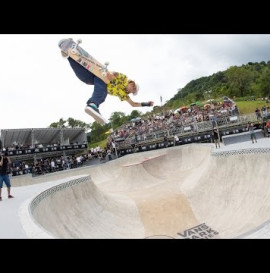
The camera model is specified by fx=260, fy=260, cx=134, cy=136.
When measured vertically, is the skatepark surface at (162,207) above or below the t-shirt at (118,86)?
below

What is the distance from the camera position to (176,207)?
38.3ft

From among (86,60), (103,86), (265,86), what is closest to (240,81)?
(265,86)

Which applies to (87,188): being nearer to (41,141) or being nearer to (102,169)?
(102,169)

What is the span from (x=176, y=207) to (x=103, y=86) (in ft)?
27.6

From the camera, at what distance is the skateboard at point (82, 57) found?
1465 centimetres

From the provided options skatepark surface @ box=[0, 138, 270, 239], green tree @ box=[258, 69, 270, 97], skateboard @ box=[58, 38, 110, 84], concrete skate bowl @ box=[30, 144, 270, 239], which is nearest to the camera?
skatepark surface @ box=[0, 138, 270, 239]

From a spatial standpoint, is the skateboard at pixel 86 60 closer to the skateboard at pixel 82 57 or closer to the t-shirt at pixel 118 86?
the skateboard at pixel 82 57

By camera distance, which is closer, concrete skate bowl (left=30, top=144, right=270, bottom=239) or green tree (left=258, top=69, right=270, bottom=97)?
concrete skate bowl (left=30, top=144, right=270, bottom=239)

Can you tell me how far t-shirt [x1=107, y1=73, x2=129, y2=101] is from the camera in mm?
16534

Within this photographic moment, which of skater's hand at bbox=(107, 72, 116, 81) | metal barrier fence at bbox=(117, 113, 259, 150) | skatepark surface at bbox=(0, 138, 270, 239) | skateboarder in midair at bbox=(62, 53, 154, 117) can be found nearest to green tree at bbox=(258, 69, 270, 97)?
metal barrier fence at bbox=(117, 113, 259, 150)

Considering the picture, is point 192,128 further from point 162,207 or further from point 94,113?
point 162,207

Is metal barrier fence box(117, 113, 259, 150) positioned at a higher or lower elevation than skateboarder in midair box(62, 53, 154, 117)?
lower

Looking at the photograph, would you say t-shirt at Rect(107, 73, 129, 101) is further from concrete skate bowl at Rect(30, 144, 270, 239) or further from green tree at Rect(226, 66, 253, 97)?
green tree at Rect(226, 66, 253, 97)

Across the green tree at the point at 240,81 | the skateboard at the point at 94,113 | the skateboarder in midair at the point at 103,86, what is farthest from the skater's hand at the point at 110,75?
the green tree at the point at 240,81
